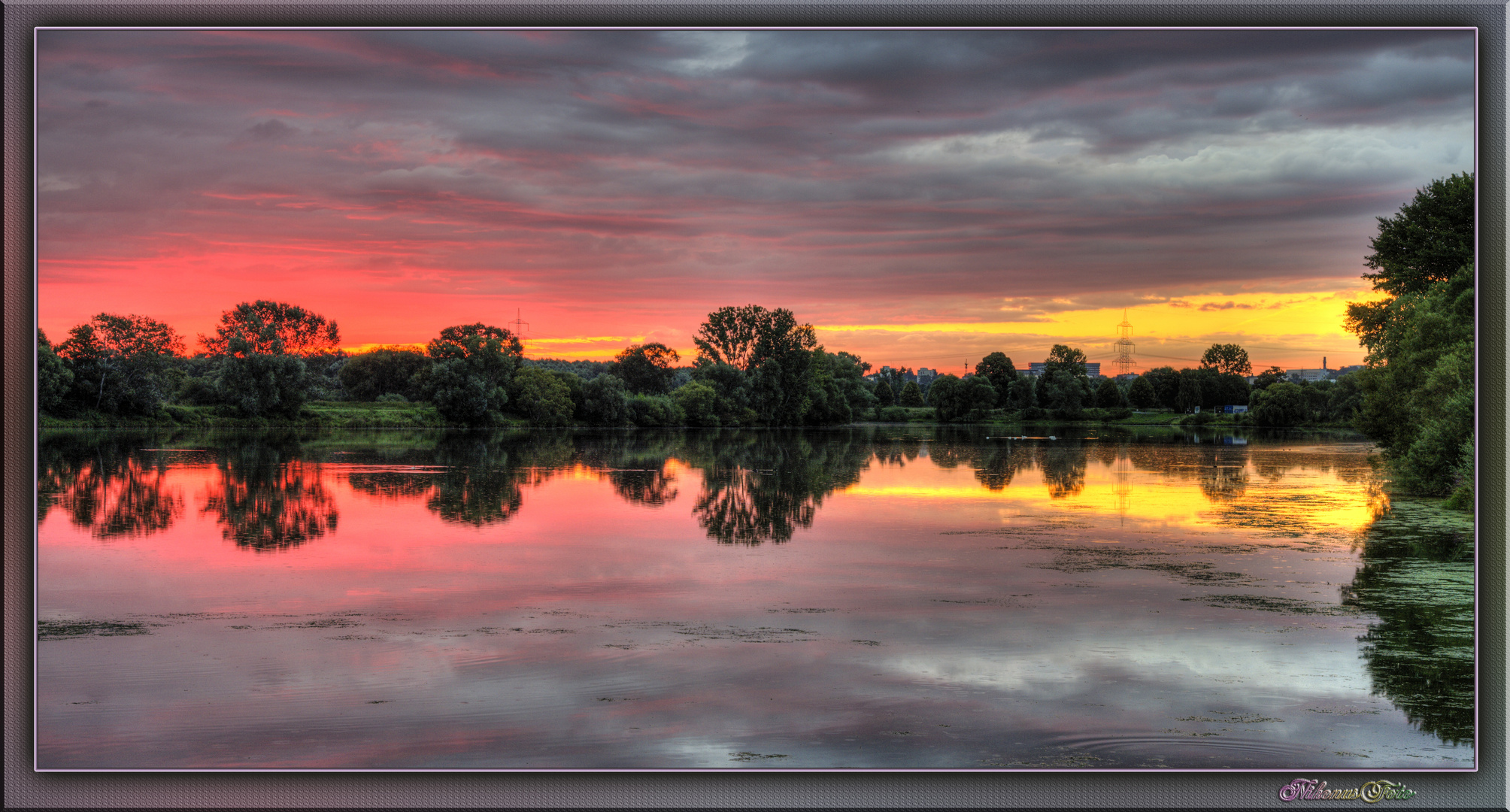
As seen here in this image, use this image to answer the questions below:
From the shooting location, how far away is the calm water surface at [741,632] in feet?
19.9

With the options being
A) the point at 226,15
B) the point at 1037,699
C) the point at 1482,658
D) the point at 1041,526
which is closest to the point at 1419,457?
the point at 1041,526

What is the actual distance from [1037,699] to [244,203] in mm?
10025

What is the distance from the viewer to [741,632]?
8.61m

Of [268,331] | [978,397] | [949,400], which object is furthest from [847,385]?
[268,331]

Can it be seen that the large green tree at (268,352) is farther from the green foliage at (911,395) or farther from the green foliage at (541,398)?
the green foliage at (911,395)

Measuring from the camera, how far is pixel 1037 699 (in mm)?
6738

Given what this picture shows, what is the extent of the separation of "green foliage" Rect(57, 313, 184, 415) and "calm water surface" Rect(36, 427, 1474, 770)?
212 centimetres

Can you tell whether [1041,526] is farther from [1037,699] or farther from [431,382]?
[431,382]

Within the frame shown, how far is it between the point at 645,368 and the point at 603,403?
2091 cm

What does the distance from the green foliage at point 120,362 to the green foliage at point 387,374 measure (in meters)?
15.5

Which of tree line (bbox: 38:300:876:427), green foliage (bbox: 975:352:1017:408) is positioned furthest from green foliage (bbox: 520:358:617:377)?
green foliage (bbox: 975:352:1017:408)

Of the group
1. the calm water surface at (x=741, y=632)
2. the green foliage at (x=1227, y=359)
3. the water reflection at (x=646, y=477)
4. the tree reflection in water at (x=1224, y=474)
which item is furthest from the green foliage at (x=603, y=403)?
the green foliage at (x=1227, y=359)

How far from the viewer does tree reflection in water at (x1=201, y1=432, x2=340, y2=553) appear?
13898 mm
